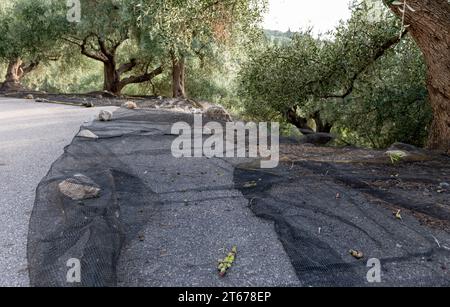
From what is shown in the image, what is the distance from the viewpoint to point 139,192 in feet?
12.4

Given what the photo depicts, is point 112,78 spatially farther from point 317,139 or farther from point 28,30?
point 317,139

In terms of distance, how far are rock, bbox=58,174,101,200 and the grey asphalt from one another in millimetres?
384

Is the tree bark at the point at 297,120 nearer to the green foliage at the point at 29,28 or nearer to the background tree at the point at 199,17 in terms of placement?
the background tree at the point at 199,17

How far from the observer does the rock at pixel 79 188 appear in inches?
130

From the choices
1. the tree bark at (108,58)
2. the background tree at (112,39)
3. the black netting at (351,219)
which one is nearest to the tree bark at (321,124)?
the black netting at (351,219)

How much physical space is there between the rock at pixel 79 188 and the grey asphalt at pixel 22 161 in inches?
15.1

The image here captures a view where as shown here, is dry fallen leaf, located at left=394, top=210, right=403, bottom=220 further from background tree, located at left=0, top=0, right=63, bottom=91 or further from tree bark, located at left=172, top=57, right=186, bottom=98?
background tree, located at left=0, top=0, right=63, bottom=91

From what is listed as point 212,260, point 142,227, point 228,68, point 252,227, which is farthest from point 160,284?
point 228,68

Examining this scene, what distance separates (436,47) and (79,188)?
4971mm

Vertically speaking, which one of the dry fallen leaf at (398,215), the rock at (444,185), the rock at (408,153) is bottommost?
the dry fallen leaf at (398,215)

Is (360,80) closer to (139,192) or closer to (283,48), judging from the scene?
(283,48)

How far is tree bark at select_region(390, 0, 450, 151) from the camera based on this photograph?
4969 mm

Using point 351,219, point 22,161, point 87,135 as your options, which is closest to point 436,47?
point 351,219

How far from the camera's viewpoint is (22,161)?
500 cm
